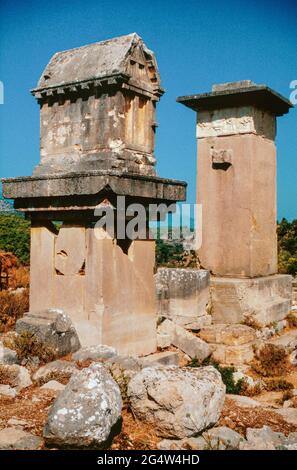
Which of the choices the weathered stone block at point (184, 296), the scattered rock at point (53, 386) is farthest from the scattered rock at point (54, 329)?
the weathered stone block at point (184, 296)

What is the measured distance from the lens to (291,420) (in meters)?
4.09

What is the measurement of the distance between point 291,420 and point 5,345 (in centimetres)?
258

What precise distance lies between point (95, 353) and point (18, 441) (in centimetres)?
172

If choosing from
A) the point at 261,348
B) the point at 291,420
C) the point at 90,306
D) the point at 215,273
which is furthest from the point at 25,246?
the point at 291,420

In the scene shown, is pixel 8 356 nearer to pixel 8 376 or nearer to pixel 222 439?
pixel 8 376

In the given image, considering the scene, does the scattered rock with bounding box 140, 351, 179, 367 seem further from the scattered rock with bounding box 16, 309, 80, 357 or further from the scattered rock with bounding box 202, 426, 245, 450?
the scattered rock with bounding box 202, 426, 245, 450

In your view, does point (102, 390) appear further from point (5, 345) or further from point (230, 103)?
point (230, 103)

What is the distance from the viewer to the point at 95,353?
499 centimetres

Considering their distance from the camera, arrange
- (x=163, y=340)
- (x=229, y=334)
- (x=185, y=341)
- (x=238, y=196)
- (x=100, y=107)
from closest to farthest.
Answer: (x=100, y=107)
(x=163, y=340)
(x=185, y=341)
(x=229, y=334)
(x=238, y=196)

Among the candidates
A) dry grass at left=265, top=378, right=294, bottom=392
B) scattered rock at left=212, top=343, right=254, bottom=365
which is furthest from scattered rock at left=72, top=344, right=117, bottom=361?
scattered rock at left=212, top=343, right=254, bottom=365

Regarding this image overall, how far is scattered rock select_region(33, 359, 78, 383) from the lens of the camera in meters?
4.62

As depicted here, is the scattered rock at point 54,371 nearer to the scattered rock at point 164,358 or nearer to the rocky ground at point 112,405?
the rocky ground at point 112,405

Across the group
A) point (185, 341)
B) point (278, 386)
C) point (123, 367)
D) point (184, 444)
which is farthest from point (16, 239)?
point (184, 444)

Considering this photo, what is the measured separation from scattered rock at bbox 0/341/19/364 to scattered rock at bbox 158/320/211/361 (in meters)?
2.11
